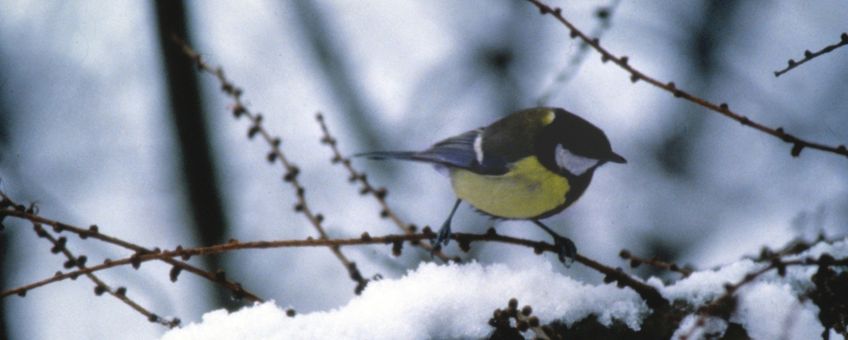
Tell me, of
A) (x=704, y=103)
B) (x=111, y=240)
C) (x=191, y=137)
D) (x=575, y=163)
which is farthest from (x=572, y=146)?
(x=191, y=137)

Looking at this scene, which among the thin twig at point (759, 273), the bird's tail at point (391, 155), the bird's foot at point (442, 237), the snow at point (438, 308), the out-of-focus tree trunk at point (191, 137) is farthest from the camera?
the out-of-focus tree trunk at point (191, 137)

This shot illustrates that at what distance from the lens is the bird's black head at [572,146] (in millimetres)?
1499

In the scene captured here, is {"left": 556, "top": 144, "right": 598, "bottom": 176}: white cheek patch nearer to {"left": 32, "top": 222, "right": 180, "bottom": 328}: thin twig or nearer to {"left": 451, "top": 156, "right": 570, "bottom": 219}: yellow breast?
{"left": 451, "top": 156, "right": 570, "bottom": 219}: yellow breast

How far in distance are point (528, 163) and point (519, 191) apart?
3.8 inches

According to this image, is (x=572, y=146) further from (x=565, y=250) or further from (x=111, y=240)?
(x=111, y=240)

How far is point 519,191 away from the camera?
1495 millimetres

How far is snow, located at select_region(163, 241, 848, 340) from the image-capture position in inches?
40.1

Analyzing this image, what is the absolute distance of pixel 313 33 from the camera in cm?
403

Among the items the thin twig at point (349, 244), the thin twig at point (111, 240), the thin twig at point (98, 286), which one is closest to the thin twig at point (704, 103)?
the thin twig at point (349, 244)

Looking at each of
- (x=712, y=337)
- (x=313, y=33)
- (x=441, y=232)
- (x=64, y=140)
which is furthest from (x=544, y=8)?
(x=64, y=140)

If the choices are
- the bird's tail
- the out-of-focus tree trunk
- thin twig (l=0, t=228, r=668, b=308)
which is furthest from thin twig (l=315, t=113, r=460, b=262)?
the out-of-focus tree trunk

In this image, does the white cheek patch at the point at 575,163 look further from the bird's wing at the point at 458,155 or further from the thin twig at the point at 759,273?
the thin twig at the point at 759,273

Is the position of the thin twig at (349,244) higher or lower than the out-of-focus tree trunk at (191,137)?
lower

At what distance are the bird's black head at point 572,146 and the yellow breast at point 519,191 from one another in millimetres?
26
